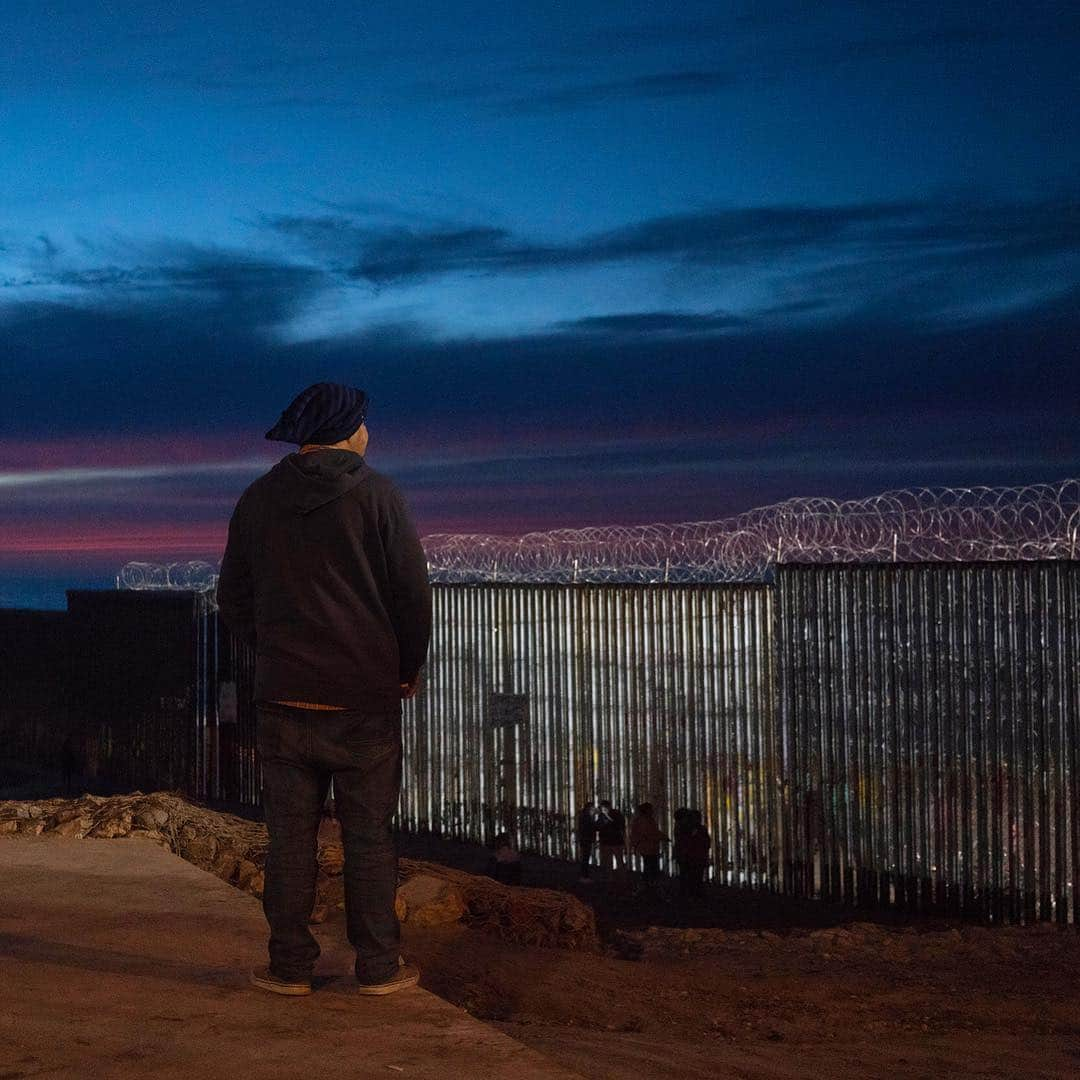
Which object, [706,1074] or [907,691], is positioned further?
[907,691]

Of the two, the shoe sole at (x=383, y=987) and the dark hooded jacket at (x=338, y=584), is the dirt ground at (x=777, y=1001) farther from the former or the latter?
the dark hooded jacket at (x=338, y=584)

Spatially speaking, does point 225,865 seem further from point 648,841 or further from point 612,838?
point 612,838

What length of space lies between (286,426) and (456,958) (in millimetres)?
3108

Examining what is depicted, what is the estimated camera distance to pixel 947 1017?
272 inches

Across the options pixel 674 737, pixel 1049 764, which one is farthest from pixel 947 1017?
pixel 674 737

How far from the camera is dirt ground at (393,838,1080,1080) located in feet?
17.7

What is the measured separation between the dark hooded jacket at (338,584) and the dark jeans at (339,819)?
89 millimetres

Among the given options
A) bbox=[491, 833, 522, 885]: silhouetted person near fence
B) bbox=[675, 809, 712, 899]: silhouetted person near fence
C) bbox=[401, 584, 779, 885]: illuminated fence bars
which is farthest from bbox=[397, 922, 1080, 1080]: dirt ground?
bbox=[401, 584, 779, 885]: illuminated fence bars

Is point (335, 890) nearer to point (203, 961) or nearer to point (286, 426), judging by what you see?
point (203, 961)

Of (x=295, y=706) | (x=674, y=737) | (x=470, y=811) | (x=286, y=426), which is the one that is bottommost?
(x=470, y=811)

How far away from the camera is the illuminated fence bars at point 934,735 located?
11.7 metres

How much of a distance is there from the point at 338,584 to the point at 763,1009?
346 cm

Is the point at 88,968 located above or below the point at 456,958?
above

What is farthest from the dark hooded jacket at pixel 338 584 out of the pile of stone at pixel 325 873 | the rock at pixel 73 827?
the rock at pixel 73 827
